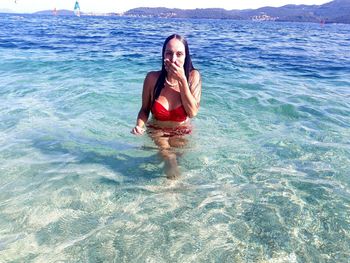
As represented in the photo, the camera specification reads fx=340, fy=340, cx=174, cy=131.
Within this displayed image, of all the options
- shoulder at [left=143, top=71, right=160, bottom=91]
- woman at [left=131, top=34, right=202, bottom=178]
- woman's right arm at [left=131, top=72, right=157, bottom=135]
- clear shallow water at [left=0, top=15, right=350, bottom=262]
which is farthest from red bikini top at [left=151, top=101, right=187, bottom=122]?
clear shallow water at [left=0, top=15, right=350, bottom=262]

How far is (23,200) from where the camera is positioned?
3.72 metres

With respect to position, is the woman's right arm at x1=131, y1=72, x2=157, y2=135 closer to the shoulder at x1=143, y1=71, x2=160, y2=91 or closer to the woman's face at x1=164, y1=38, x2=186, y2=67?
the shoulder at x1=143, y1=71, x2=160, y2=91

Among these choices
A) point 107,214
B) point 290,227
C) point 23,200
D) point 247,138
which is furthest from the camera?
point 247,138

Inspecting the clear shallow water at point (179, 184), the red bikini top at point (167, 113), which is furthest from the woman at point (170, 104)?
the clear shallow water at point (179, 184)

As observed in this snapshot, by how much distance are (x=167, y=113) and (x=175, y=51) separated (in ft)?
3.04

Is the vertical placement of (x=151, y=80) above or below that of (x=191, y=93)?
above

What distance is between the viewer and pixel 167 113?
182 inches

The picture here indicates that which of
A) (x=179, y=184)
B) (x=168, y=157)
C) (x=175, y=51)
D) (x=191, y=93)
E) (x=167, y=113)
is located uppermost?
(x=175, y=51)

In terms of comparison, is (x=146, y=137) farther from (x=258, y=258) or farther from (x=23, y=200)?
(x=258, y=258)

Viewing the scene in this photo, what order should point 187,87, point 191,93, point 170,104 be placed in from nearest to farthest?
point 187,87, point 191,93, point 170,104

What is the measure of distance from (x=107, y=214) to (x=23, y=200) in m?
1.00

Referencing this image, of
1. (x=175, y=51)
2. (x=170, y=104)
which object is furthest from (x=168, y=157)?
(x=175, y=51)

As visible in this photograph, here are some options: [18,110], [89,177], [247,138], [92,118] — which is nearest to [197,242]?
[89,177]

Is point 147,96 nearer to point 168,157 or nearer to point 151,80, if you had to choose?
point 151,80
